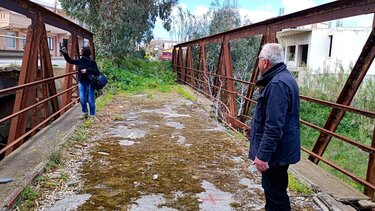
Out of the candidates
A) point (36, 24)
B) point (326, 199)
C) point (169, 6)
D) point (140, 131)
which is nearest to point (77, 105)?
point (140, 131)

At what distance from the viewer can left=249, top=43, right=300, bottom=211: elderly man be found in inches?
97.9

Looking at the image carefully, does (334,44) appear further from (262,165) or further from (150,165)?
(262,165)

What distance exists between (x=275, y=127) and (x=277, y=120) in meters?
0.05

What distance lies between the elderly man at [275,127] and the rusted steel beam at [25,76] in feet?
12.2

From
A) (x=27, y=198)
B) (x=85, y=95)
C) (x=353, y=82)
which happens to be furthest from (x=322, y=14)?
(x=85, y=95)

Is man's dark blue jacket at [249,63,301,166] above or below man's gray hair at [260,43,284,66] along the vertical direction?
below

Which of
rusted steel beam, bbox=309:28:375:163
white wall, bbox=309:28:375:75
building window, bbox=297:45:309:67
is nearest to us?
rusted steel beam, bbox=309:28:375:163

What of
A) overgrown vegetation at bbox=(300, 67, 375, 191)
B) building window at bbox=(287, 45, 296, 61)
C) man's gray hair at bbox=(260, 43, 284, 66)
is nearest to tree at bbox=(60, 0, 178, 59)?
overgrown vegetation at bbox=(300, 67, 375, 191)

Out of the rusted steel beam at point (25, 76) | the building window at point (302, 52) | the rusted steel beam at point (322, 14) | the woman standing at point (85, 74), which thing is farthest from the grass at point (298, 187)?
the building window at point (302, 52)

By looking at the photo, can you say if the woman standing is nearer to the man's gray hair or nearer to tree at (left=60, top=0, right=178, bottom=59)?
the man's gray hair

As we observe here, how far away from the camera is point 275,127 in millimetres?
2467

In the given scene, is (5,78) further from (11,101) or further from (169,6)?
(169,6)

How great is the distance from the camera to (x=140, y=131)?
6637mm

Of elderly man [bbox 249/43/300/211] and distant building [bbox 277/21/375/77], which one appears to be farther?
distant building [bbox 277/21/375/77]
